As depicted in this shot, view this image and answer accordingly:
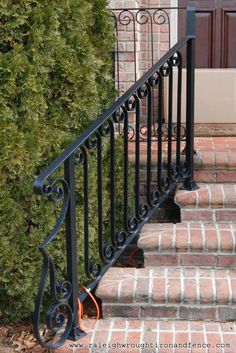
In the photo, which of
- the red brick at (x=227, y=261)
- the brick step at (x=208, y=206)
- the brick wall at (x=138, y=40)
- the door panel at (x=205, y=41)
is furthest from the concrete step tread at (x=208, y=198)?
the door panel at (x=205, y=41)

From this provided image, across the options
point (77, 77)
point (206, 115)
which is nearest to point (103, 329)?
point (77, 77)

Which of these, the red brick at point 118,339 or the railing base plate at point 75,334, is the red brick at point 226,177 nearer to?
the red brick at point 118,339

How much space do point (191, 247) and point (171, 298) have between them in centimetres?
37

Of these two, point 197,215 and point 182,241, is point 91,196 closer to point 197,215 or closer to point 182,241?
point 182,241

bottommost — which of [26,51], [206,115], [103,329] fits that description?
[103,329]

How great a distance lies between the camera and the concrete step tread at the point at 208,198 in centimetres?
334

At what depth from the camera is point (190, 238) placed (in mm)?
3125

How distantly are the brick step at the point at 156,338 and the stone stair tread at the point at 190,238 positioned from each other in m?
0.43

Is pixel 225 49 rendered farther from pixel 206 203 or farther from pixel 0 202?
pixel 0 202

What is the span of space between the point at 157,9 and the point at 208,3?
72 cm

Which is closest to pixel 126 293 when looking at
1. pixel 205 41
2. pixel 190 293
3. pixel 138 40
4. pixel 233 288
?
pixel 190 293

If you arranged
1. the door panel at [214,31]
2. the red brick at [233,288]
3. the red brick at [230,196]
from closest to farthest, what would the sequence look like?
the red brick at [233,288]
the red brick at [230,196]
the door panel at [214,31]

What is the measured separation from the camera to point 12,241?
2.65m

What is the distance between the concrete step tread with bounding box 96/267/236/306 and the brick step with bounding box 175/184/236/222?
403mm
